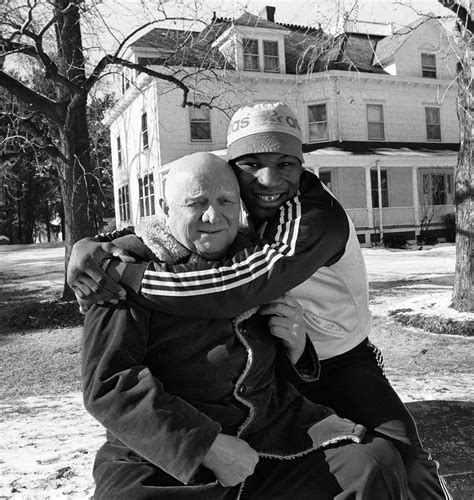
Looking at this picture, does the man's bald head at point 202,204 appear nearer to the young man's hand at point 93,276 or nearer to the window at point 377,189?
the young man's hand at point 93,276

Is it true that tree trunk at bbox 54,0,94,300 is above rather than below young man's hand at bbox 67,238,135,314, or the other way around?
above

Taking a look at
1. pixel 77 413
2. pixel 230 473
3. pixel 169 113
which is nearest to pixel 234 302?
pixel 230 473

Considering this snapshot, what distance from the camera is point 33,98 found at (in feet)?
32.0

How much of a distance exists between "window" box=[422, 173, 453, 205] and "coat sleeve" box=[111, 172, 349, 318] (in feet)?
75.5

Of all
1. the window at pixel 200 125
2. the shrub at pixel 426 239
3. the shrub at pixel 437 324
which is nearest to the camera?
the shrub at pixel 437 324

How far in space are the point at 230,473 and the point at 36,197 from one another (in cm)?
4157

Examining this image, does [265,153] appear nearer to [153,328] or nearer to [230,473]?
[153,328]

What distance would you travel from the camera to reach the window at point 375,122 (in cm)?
2214

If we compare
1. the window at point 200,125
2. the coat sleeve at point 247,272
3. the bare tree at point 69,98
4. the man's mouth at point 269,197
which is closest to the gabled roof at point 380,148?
the window at point 200,125

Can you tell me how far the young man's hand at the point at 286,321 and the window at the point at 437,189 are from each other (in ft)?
75.6

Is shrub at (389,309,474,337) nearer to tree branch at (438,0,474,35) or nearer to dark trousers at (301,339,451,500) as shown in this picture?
tree branch at (438,0,474,35)

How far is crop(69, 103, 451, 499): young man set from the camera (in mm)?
2070

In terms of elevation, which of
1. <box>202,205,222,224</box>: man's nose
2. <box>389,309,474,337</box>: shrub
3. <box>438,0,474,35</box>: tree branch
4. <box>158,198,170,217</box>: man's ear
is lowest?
<box>389,309,474,337</box>: shrub

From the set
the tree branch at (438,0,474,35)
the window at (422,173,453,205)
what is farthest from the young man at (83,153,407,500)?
the window at (422,173,453,205)
